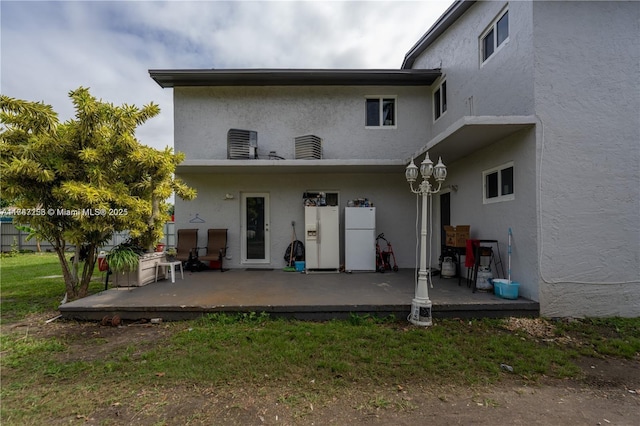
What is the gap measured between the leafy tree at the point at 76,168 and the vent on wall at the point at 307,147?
10.5ft

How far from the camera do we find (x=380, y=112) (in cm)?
785

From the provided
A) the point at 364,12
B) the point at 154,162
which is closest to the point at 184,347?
the point at 154,162

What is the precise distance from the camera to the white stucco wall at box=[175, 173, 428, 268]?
764cm

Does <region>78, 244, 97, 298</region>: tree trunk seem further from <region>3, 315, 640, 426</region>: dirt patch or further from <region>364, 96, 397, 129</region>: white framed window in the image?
<region>364, 96, 397, 129</region>: white framed window

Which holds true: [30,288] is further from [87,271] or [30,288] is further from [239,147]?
[239,147]

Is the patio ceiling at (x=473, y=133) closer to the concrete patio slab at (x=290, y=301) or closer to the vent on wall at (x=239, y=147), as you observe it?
the concrete patio slab at (x=290, y=301)

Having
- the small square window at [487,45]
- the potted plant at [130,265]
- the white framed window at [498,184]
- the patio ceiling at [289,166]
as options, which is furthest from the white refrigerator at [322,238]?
the small square window at [487,45]

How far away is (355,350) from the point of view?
3148mm

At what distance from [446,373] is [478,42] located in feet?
20.4

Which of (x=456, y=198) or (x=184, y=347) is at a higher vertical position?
(x=456, y=198)

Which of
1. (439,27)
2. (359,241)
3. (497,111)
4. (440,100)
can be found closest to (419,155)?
(497,111)

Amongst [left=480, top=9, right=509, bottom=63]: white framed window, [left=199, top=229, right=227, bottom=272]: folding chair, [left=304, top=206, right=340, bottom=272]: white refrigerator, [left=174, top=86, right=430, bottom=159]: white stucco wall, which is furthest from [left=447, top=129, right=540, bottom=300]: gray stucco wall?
[left=199, top=229, right=227, bottom=272]: folding chair

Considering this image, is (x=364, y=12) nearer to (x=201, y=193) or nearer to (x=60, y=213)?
(x=201, y=193)

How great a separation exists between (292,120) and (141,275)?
500 centimetres
